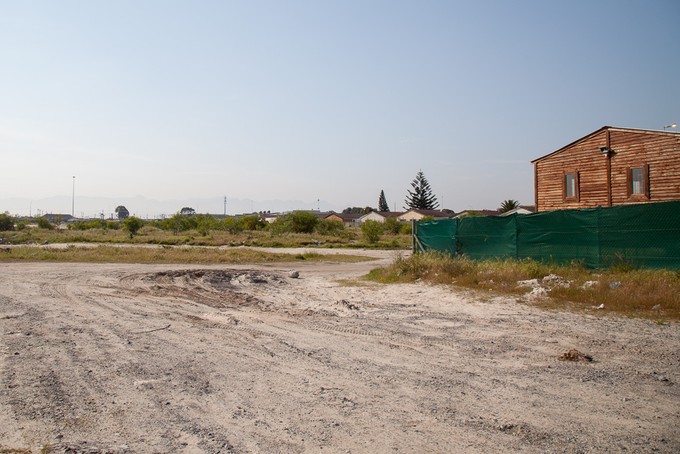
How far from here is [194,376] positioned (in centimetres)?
659

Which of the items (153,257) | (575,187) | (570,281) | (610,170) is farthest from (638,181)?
(153,257)

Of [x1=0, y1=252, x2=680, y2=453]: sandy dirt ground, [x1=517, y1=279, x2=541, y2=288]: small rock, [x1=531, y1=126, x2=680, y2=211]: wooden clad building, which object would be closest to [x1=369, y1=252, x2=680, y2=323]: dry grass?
[x1=517, y1=279, x2=541, y2=288]: small rock

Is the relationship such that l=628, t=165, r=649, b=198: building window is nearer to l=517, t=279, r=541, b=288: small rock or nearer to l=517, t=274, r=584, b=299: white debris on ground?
l=517, t=274, r=584, b=299: white debris on ground

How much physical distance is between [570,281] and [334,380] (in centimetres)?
926

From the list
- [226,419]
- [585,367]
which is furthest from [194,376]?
[585,367]

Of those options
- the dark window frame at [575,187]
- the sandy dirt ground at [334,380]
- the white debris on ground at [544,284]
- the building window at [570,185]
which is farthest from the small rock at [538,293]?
the building window at [570,185]

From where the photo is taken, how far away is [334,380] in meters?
6.43

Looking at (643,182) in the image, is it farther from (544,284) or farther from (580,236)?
(544,284)

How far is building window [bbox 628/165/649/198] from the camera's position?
75.7ft

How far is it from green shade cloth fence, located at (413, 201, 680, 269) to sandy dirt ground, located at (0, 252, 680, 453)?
13.2 feet

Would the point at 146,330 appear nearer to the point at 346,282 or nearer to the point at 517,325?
the point at 517,325

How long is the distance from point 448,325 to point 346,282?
9267 mm

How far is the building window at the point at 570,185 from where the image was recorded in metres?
26.7

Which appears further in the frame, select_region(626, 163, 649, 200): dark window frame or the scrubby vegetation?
the scrubby vegetation
